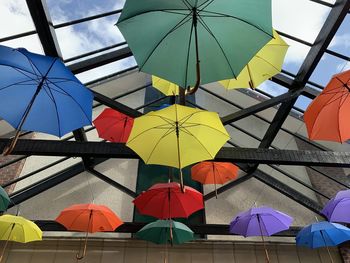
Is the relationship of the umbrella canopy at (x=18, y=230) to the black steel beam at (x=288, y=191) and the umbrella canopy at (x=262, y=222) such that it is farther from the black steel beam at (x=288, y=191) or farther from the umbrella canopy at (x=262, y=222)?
the black steel beam at (x=288, y=191)

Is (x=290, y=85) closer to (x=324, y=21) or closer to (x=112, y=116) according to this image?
(x=324, y=21)

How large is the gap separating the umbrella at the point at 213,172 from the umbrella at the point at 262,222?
1.11 meters

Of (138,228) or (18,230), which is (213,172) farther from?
(18,230)

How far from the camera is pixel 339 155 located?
4449 mm

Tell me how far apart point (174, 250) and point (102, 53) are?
417 centimetres

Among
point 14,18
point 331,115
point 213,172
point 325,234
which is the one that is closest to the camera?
point 331,115

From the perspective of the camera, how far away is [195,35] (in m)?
2.06

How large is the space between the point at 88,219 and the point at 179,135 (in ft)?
7.91

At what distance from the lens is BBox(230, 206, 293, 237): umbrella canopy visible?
4691mm

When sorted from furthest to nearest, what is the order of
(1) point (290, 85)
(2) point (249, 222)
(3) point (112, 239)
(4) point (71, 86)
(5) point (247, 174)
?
(5) point (247, 174)
(3) point (112, 239)
(1) point (290, 85)
(2) point (249, 222)
(4) point (71, 86)

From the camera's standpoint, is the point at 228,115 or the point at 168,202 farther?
the point at 228,115

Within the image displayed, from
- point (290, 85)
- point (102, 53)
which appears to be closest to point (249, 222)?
point (290, 85)

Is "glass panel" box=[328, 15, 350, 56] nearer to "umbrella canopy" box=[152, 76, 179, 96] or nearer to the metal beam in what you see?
the metal beam

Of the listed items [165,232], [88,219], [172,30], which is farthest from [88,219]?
[172,30]
